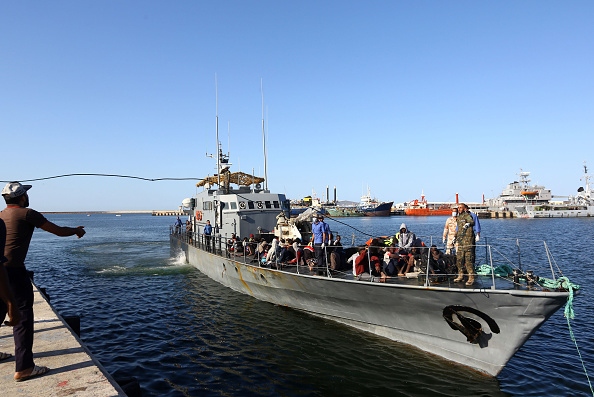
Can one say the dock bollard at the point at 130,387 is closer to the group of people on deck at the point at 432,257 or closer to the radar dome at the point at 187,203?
the group of people on deck at the point at 432,257

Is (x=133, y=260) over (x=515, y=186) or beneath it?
beneath

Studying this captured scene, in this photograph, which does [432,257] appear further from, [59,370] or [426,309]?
[59,370]

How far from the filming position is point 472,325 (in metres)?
7.72

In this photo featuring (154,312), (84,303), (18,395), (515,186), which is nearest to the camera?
(18,395)

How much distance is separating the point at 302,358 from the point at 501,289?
5004 millimetres

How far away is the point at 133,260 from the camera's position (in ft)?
89.3

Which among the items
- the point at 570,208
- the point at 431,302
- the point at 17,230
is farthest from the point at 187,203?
the point at 570,208

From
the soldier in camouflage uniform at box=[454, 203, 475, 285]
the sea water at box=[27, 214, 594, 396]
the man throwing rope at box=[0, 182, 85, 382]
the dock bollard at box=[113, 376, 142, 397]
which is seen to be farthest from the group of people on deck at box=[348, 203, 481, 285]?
the man throwing rope at box=[0, 182, 85, 382]

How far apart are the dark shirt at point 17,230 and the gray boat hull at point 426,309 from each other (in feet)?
23.7

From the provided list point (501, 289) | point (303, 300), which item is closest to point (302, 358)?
point (303, 300)

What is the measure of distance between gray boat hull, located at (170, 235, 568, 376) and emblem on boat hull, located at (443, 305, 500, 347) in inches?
1.7

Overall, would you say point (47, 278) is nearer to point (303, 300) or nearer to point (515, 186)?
point (303, 300)

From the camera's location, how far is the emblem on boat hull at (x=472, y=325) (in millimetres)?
7551

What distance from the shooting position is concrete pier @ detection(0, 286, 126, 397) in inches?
168
